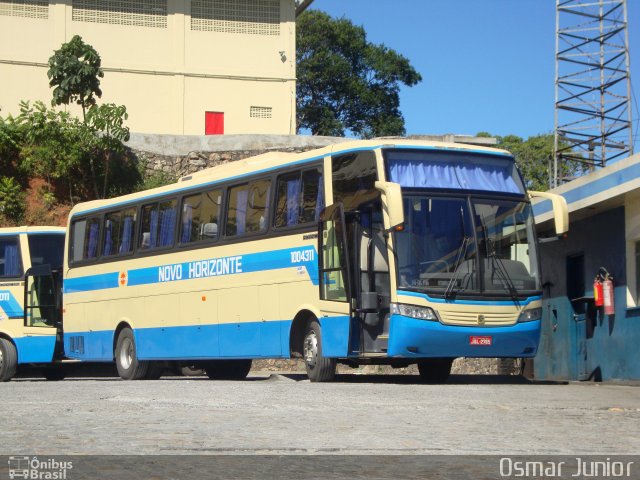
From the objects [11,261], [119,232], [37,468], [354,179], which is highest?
[354,179]

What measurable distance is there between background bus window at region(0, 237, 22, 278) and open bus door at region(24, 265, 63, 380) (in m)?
0.28

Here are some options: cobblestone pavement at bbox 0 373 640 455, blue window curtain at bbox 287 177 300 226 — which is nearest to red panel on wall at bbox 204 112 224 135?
blue window curtain at bbox 287 177 300 226

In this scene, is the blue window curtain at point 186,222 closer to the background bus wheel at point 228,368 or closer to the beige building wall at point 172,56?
the background bus wheel at point 228,368

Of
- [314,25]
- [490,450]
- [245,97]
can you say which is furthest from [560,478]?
[314,25]

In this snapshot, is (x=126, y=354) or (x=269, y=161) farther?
(x=126, y=354)

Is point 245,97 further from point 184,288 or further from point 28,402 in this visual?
point 28,402

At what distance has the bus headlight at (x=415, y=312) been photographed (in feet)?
55.9

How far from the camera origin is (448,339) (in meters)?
17.1

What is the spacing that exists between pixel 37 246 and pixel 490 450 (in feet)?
59.3

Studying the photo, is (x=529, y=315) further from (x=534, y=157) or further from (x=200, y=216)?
(x=534, y=157)

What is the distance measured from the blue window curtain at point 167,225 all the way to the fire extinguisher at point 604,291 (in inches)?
309

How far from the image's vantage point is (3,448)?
27.2ft

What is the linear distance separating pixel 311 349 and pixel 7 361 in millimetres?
7626

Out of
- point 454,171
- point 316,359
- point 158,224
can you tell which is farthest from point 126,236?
A: point 454,171
